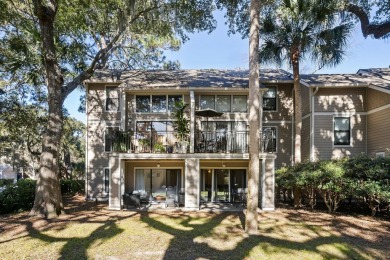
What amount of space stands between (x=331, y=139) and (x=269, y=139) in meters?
3.38

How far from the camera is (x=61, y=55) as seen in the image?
1716 centimetres

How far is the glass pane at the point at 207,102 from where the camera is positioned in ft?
53.0

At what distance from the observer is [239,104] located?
635 inches

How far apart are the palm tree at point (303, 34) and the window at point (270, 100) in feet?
9.09

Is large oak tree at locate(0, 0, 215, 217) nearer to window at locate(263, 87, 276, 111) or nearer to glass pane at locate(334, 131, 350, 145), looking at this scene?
window at locate(263, 87, 276, 111)

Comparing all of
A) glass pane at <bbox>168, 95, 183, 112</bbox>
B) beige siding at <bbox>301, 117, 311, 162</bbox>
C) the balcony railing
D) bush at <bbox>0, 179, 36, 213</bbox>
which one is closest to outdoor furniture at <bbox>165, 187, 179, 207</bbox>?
the balcony railing

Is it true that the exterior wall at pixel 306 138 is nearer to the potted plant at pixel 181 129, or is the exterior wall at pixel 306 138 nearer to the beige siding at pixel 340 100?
the beige siding at pixel 340 100

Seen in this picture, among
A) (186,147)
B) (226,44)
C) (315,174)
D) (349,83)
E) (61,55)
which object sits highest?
(226,44)

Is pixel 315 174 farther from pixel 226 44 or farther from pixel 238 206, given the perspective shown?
pixel 226 44

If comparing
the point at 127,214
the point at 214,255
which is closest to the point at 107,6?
the point at 127,214

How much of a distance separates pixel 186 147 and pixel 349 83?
9015 mm

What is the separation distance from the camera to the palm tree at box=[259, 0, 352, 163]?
13.1 meters

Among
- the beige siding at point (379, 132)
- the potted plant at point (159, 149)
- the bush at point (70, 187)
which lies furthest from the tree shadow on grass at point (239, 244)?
the bush at point (70, 187)

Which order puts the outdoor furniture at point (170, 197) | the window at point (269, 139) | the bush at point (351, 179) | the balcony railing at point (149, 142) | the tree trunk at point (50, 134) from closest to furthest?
1. the bush at point (351, 179)
2. the tree trunk at point (50, 134)
3. the balcony railing at point (149, 142)
4. the outdoor furniture at point (170, 197)
5. the window at point (269, 139)
